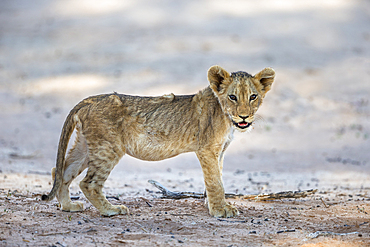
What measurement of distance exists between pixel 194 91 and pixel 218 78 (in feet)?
28.9

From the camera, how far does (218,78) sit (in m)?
5.82

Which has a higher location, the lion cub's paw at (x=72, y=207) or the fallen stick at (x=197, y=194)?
the fallen stick at (x=197, y=194)

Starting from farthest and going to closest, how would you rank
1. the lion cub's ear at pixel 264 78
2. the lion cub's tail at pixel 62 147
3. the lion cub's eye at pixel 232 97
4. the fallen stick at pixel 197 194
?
the fallen stick at pixel 197 194, the lion cub's ear at pixel 264 78, the lion cub's eye at pixel 232 97, the lion cub's tail at pixel 62 147

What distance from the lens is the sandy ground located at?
17.1 feet

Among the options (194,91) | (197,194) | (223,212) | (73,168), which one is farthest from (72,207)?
(194,91)

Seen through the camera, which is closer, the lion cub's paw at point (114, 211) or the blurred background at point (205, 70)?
the lion cub's paw at point (114, 211)

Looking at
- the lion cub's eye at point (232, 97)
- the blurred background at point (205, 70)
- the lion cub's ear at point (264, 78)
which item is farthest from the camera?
the blurred background at point (205, 70)

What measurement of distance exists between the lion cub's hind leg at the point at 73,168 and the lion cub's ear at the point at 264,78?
2414mm

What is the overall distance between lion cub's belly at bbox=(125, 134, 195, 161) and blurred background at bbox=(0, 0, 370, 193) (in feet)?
8.51

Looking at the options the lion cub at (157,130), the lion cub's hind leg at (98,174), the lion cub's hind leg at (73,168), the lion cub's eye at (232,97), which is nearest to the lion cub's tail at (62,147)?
the lion cub at (157,130)

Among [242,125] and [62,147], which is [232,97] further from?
[62,147]

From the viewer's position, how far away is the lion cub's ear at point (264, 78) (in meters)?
5.82

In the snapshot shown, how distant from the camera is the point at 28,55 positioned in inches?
726

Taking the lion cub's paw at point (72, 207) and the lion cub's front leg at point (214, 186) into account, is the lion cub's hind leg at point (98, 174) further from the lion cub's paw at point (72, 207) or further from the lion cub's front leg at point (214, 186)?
the lion cub's front leg at point (214, 186)
